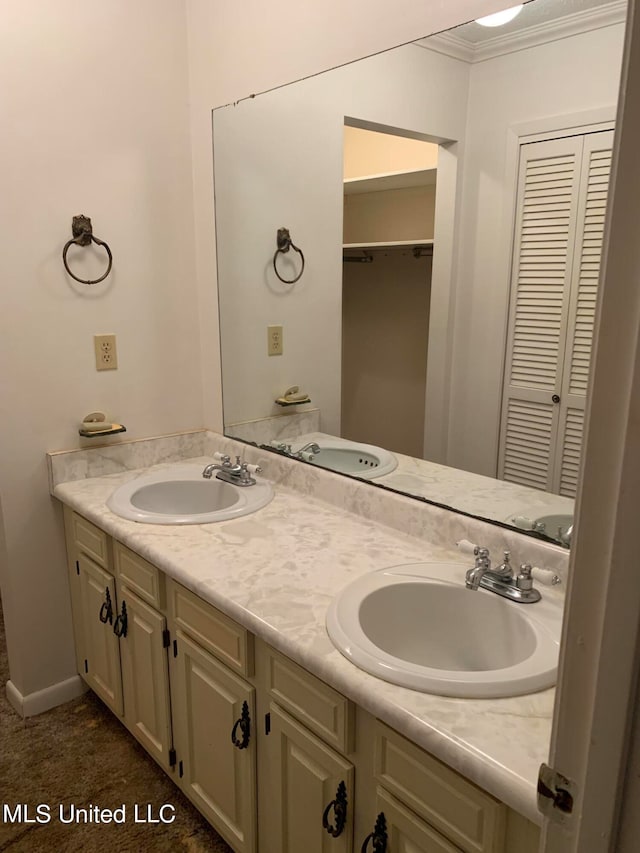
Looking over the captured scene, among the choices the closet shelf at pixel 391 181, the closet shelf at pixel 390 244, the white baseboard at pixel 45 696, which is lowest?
the white baseboard at pixel 45 696

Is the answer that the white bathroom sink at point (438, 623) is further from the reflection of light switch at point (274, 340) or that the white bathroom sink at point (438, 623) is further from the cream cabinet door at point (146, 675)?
the reflection of light switch at point (274, 340)

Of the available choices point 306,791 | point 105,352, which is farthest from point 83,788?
point 105,352

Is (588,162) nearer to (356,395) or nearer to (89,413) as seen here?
(356,395)

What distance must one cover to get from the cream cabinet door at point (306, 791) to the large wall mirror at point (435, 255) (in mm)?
634

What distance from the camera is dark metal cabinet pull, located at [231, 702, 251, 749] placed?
1352 millimetres

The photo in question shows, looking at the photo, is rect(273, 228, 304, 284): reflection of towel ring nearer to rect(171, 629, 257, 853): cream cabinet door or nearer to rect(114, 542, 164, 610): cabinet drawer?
rect(114, 542, 164, 610): cabinet drawer

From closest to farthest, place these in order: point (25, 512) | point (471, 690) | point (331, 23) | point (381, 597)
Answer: point (471, 690)
point (381, 597)
point (331, 23)
point (25, 512)

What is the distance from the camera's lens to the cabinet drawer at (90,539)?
1831 mm

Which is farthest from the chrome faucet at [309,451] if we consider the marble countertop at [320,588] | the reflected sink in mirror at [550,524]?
the reflected sink in mirror at [550,524]

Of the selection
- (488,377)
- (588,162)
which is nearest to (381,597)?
(488,377)

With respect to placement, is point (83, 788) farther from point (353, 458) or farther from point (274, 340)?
point (274, 340)

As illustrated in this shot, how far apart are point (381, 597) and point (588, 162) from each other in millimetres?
953

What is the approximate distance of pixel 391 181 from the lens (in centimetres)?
165

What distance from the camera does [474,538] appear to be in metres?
1.47
